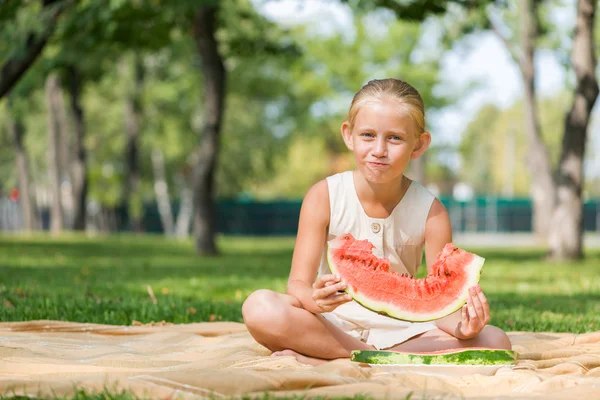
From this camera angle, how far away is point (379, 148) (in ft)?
12.1

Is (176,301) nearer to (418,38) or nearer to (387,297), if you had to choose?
(387,297)

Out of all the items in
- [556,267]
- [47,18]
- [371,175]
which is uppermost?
[47,18]

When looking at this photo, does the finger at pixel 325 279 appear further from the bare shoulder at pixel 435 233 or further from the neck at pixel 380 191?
the bare shoulder at pixel 435 233

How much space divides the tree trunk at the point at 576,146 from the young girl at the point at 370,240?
9983 millimetres

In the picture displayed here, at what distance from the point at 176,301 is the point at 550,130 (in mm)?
46197

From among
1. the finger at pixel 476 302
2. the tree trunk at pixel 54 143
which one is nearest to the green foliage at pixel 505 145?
the tree trunk at pixel 54 143

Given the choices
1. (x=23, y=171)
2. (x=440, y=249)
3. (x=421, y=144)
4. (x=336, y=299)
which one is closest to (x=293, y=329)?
(x=336, y=299)

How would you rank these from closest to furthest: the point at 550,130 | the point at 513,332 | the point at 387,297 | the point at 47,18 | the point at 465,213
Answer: the point at 387,297 < the point at 513,332 < the point at 47,18 < the point at 465,213 < the point at 550,130

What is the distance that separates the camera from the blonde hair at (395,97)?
3.75 m

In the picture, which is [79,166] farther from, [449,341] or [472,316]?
[472,316]

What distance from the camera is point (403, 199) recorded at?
402 centimetres

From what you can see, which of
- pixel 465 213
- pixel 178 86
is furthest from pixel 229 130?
pixel 465 213

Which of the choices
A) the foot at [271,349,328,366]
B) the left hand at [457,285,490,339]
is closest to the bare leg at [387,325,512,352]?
the left hand at [457,285,490,339]

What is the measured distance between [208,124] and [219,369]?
11841 mm
